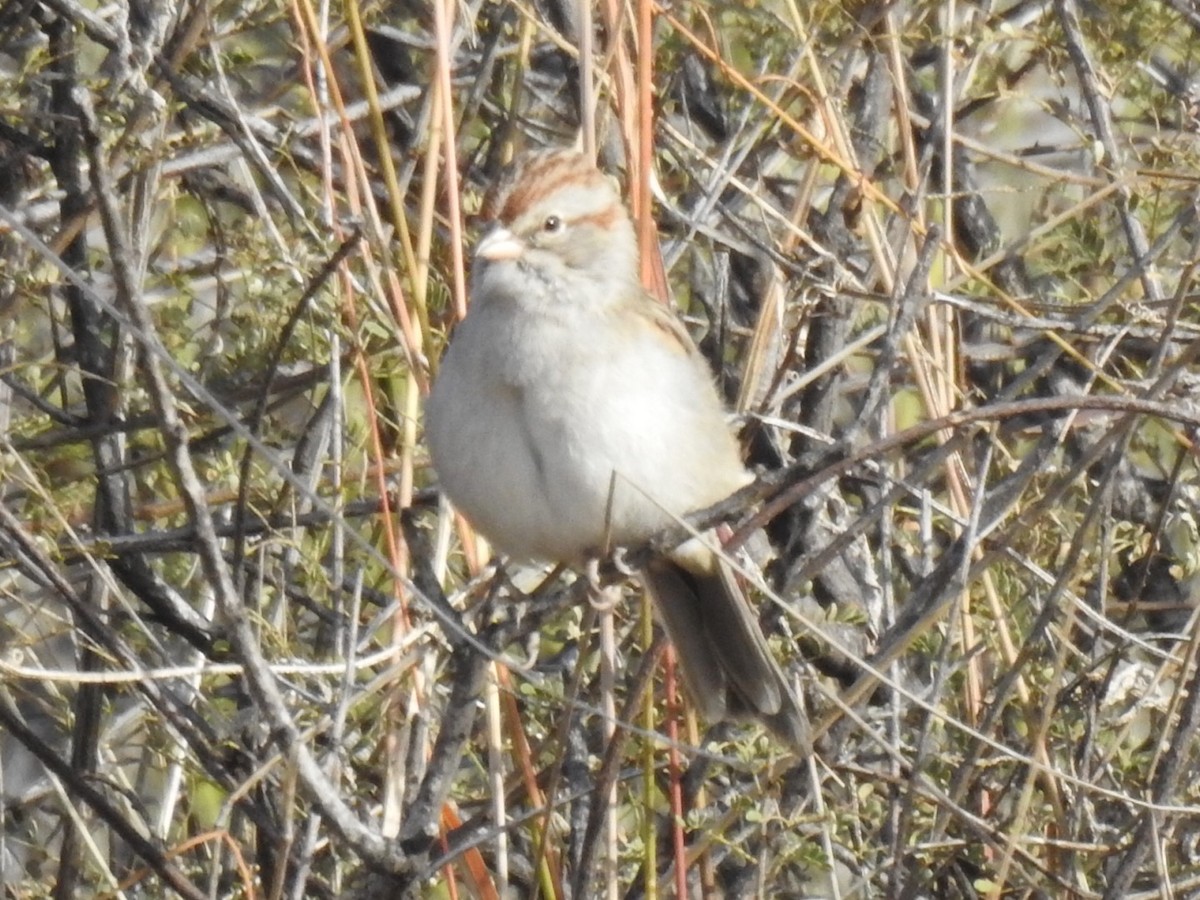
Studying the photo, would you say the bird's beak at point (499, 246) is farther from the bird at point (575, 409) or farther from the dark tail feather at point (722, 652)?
the dark tail feather at point (722, 652)

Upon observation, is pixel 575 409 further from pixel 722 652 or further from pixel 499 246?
pixel 722 652

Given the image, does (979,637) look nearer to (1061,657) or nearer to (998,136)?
(1061,657)

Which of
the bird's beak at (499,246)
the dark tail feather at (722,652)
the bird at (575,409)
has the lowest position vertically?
the dark tail feather at (722,652)

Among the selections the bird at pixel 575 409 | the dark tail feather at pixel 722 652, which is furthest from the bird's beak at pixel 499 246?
the dark tail feather at pixel 722 652

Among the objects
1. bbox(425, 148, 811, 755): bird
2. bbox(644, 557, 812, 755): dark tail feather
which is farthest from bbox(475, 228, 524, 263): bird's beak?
bbox(644, 557, 812, 755): dark tail feather

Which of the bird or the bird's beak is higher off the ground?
the bird's beak

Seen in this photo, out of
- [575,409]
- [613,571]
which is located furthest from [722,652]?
[575,409]

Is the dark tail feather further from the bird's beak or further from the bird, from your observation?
the bird's beak
